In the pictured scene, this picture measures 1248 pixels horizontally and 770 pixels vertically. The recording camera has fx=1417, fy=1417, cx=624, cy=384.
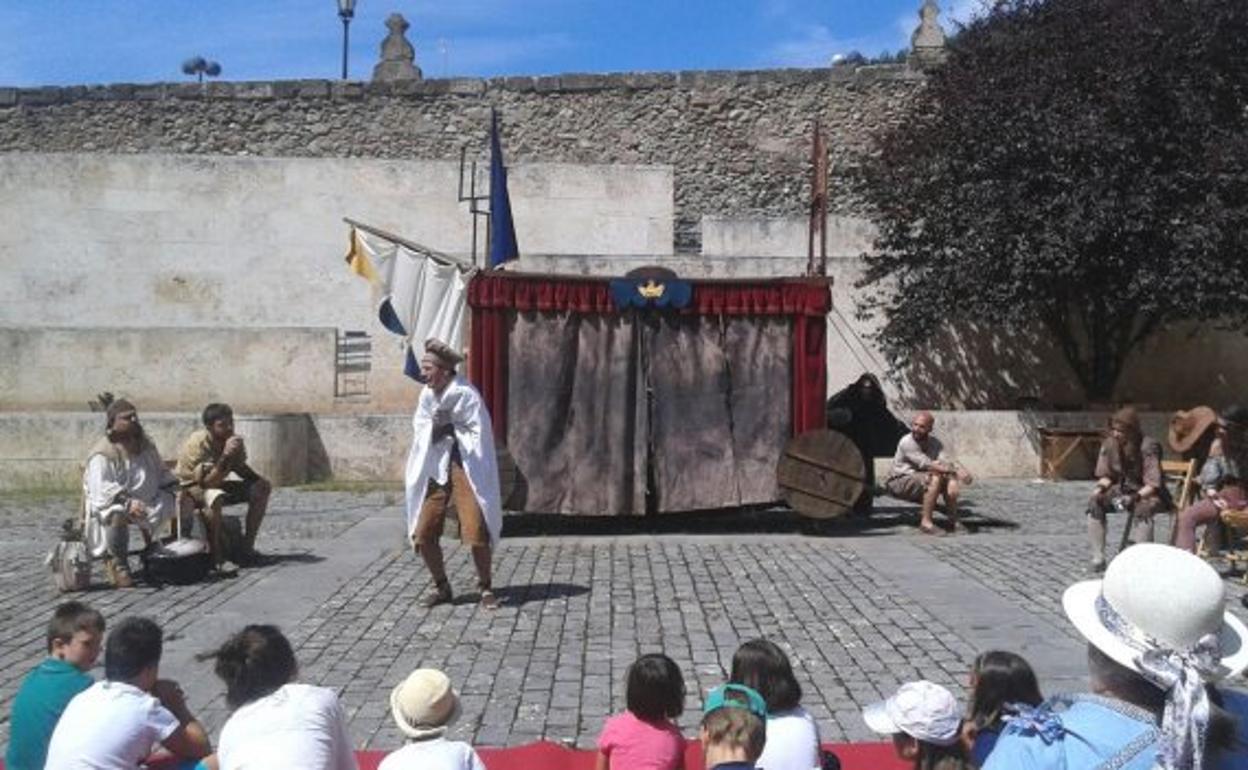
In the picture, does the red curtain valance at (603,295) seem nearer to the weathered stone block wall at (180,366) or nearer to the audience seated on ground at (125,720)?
the weathered stone block wall at (180,366)

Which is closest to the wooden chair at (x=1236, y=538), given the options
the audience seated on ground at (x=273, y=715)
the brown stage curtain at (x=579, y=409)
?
the brown stage curtain at (x=579, y=409)

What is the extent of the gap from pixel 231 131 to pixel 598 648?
836 inches

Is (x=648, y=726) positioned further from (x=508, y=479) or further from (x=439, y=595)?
(x=508, y=479)

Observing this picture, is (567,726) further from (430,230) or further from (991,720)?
(430,230)

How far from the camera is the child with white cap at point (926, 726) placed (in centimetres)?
427

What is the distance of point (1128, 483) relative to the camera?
10633mm

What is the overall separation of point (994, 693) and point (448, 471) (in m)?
5.34

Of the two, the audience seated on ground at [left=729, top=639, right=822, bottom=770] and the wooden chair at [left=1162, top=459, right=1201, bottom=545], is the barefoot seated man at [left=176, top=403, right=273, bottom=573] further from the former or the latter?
the wooden chair at [left=1162, top=459, right=1201, bottom=545]

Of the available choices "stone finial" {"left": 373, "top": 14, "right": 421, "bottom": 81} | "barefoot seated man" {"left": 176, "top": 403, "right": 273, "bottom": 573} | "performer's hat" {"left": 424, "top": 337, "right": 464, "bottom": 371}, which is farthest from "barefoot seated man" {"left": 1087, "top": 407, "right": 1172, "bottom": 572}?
"stone finial" {"left": 373, "top": 14, "right": 421, "bottom": 81}

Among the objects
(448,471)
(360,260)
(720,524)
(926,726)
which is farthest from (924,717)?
(360,260)

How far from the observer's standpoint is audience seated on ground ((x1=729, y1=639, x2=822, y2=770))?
4.56 meters

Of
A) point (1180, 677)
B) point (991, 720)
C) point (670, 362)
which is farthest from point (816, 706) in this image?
point (670, 362)

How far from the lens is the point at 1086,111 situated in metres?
18.0

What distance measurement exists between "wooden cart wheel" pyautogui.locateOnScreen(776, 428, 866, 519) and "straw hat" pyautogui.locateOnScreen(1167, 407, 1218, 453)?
2.67 m
